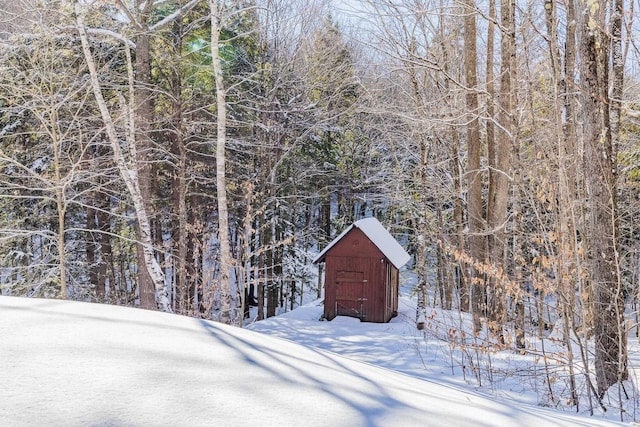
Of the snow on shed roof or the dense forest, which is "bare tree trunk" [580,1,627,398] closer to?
the dense forest

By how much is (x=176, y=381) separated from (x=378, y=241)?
13.2 metres

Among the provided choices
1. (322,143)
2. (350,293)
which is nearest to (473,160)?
(350,293)

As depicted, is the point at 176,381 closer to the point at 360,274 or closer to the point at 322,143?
the point at 360,274

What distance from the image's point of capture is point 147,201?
9.36 metres

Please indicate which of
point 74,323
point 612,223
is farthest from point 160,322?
point 612,223

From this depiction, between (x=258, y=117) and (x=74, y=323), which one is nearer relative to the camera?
(x=74, y=323)

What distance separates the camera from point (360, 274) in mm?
14734

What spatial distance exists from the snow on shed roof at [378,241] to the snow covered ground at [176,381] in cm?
1190

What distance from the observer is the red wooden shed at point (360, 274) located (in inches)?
570

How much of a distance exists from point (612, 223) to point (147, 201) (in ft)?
25.8

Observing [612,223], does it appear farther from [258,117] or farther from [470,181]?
[258,117]

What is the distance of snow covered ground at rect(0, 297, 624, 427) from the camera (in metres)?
1.43

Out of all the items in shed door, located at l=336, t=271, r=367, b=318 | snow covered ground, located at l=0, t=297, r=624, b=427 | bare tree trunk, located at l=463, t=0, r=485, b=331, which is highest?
bare tree trunk, located at l=463, t=0, r=485, b=331

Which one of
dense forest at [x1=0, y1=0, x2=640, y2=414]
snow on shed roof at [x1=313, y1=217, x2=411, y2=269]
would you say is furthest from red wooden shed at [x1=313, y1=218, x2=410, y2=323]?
dense forest at [x1=0, y1=0, x2=640, y2=414]
